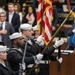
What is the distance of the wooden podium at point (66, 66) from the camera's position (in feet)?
42.7

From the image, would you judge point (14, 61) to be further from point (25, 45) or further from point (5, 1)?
point (5, 1)

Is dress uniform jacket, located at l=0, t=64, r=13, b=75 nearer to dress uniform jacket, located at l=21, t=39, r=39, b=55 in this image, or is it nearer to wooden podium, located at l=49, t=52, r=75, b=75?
dress uniform jacket, located at l=21, t=39, r=39, b=55

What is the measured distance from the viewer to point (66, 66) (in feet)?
42.9

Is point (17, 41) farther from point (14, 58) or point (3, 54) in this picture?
point (3, 54)

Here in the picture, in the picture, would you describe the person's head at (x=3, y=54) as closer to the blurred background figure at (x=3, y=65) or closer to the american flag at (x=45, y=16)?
the blurred background figure at (x=3, y=65)

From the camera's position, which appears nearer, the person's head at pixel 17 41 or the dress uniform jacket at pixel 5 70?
the dress uniform jacket at pixel 5 70

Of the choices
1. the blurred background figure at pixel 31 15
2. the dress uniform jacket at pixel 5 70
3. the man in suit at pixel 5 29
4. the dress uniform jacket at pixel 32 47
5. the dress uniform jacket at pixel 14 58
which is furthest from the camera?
the blurred background figure at pixel 31 15

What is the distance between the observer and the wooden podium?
42.7 ft

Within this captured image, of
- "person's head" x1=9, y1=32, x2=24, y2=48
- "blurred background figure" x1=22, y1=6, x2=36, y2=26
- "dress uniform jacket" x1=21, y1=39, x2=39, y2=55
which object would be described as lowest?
"blurred background figure" x1=22, y1=6, x2=36, y2=26

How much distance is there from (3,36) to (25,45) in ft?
11.3

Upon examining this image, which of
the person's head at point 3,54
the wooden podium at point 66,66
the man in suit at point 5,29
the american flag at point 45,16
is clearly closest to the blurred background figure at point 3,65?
the person's head at point 3,54

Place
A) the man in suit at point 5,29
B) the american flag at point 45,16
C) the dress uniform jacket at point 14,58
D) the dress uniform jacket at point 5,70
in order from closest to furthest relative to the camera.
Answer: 1. the dress uniform jacket at point 5,70
2. the dress uniform jacket at point 14,58
3. the american flag at point 45,16
4. the man in suit at point 5,29

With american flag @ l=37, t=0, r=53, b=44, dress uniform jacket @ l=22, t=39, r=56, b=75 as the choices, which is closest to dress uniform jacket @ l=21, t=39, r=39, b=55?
dress uniform jacket @ l=22, t=39, r=56, b=75

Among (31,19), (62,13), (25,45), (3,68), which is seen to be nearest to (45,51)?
(25,45)
